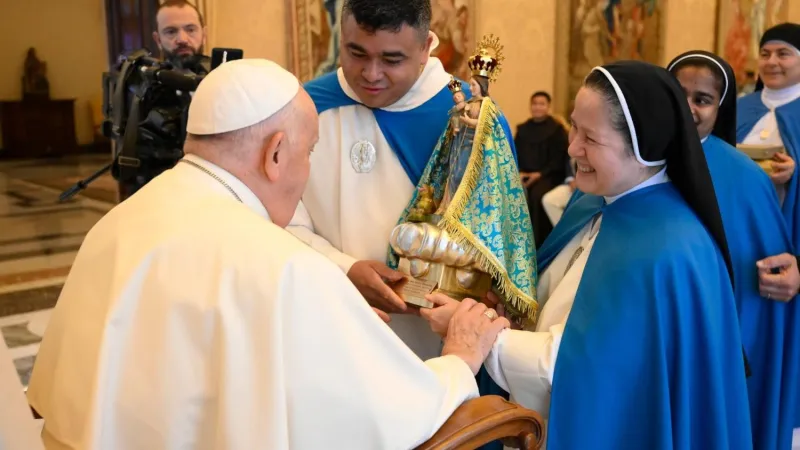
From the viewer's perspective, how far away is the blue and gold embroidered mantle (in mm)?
2377

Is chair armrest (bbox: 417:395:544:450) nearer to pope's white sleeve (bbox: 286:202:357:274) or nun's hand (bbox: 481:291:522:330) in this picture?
nun's hand (bbox: 481:291:522:330)

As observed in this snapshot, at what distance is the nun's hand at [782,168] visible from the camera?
3486mm

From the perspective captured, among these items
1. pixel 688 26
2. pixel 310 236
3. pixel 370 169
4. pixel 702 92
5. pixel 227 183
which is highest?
pixel 688 26

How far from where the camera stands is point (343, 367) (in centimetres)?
158

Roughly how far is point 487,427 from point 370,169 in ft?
4.04

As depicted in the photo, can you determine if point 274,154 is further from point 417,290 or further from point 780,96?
point 780,96

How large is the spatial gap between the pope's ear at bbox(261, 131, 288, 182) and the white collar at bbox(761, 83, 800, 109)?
10.9 feet

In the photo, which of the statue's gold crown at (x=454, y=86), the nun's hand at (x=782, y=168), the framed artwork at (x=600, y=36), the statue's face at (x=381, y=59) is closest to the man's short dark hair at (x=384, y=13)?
the statue's face at (x=381, y=59)

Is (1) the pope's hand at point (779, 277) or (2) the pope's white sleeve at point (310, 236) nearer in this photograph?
(2) the pope's white sleeve at point (310, 236)

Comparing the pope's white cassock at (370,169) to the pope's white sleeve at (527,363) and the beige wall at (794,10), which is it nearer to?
the pope's white sleeve at (527,363)

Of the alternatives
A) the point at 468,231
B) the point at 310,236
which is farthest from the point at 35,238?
the point at 468,231

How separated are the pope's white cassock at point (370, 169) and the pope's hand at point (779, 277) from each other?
124 centimetres

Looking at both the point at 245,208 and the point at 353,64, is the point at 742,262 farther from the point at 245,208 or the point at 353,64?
the point at 245,208

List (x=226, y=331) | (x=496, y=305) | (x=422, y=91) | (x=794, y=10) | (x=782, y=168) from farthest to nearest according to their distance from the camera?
1. (x=794, y=10)
2. (x=782, y=168)
3. (x=422, y=91)
4. (x=496, y=305)
5. (x=226, y=331)
